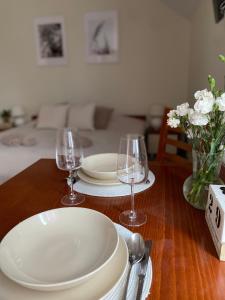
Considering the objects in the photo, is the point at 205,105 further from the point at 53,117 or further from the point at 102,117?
the point at 53,117

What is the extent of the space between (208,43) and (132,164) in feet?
5.55

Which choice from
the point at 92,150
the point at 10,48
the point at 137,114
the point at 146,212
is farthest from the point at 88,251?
the point at 10,48

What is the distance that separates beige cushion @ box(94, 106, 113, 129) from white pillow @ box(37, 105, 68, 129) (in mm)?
418

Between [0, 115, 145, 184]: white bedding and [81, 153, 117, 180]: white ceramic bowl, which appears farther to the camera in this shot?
[0, 115, 145, 184]: white bedding

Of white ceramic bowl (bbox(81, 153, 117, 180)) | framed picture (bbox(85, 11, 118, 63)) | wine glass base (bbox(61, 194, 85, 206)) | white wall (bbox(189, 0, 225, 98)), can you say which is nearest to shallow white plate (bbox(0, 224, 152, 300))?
wine glass base (bbox(61, 194, 85, 206))

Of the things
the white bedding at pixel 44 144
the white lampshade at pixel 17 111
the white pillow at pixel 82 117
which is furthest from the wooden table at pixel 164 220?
the white lampshade at pixel 17 111

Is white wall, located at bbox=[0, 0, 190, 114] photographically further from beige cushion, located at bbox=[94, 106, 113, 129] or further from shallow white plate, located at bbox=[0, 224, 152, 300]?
shallow white plate, located at bbox=[0, 224, 152, 300]

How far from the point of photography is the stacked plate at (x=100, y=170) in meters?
1.01

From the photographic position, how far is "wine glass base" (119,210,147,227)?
779 millimetres

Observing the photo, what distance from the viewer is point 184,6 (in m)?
2.77

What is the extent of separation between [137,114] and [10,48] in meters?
2.12

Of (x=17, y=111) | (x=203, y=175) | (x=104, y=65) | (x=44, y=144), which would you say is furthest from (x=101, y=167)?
(x=17, y=111)

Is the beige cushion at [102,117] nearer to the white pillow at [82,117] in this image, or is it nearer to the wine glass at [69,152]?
the white pillow at [82,117]

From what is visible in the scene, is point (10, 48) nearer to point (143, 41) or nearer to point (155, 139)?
point (143, 41)
